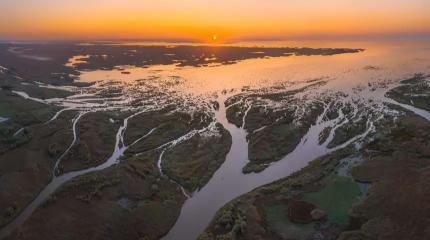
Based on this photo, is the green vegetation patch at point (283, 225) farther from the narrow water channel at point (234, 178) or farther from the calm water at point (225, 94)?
the calm water at point (225, 94)

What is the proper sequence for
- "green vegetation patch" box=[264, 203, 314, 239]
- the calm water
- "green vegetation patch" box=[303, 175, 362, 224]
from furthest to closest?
the calm water → "green vegetation patch" box=[303, 175, 362, 224] → "green vegetation patch" box=[264, 203, 314, 239]

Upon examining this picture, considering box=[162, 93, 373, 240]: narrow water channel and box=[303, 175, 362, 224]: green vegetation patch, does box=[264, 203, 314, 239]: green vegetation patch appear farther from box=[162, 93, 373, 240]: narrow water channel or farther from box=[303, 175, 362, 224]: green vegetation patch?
box=[162, 93, 373, 240]: narrow water channel

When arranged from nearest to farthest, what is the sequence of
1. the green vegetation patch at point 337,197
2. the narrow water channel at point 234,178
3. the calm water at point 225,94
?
the green vegetation patch at point 337,197
the narrow water channel at point 234,178
the calm water at point 225,94

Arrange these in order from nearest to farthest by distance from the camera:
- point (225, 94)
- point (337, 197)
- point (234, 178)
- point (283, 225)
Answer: point (283, 225) → point (337, 197) → point (234, 178) → point (225, 94)

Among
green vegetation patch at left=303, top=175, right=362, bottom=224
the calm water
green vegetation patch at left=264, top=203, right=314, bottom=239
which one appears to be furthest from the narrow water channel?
green vegetation patch at left=303, top=175, right=362, bottom=224

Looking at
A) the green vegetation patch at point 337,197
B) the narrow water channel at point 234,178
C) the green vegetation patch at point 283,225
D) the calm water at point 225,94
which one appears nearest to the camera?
the green vegetation patch at point 283,225

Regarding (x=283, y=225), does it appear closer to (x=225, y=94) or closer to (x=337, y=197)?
(x=337, y=197)

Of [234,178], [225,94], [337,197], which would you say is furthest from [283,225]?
[225,94]

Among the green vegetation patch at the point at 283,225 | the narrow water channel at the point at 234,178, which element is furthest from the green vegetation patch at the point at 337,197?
the narrow water channel at the point at 234,178

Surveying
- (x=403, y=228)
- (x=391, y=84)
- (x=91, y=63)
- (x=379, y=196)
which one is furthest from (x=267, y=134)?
(x=91, y=63)

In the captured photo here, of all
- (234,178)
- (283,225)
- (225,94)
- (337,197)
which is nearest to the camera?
(283,225)

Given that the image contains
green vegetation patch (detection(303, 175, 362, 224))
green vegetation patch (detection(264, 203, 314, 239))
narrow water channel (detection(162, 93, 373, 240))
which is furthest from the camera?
narrow water channel (detection(162, 93, 373, 240))

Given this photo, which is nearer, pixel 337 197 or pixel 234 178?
pixel 337 197
